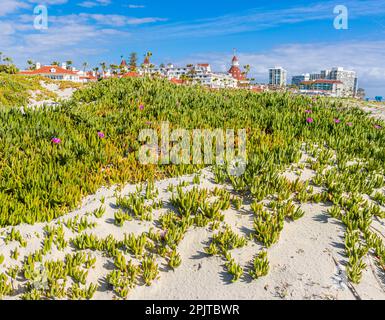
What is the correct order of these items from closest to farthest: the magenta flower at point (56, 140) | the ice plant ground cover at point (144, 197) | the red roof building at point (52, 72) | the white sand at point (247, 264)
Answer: the white sand at point (247, 264) → the ice plant ground cover at point (144, 197) → the magenta flower at point (56, 140) → the red roof building at point (52, 72)

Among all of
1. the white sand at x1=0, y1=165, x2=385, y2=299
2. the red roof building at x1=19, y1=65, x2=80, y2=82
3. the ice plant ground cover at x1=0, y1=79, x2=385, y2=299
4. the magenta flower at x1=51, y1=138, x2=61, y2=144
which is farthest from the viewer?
the red roof building at x1=19, y1=65, x2=80, y2=82

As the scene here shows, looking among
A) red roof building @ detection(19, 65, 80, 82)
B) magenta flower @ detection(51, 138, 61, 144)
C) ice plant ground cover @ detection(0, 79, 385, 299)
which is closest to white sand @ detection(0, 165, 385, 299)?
ice plant ground cover @ detection(0, 79, 385, 299)

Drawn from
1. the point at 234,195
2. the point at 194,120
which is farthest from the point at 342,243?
the point at 194,120

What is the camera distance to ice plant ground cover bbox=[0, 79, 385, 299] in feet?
16.1

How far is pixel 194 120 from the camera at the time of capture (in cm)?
981

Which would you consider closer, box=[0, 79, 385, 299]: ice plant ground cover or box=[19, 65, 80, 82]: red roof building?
box=[0, 79, 385, 299]: ice plant ground cover

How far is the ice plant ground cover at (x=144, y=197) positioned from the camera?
491cm

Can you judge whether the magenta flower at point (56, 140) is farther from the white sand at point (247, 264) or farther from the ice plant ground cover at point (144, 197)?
the white sand at point (247, 264)

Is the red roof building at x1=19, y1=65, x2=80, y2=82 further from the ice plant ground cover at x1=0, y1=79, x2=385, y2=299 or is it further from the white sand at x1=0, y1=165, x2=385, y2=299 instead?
the white sand at x1=0, y1=165, x2=385, y2=299

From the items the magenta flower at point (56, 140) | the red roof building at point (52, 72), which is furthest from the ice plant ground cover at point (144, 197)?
the red roof building at point (52, 72)

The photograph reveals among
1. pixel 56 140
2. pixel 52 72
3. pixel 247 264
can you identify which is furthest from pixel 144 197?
pixel 52 72

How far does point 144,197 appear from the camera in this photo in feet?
21.0

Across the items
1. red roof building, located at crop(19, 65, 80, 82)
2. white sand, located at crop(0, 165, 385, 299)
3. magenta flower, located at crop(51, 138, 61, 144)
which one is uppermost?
red roof building, located at crop(19, 65, 80, 82)

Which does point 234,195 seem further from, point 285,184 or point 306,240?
point 306,240
